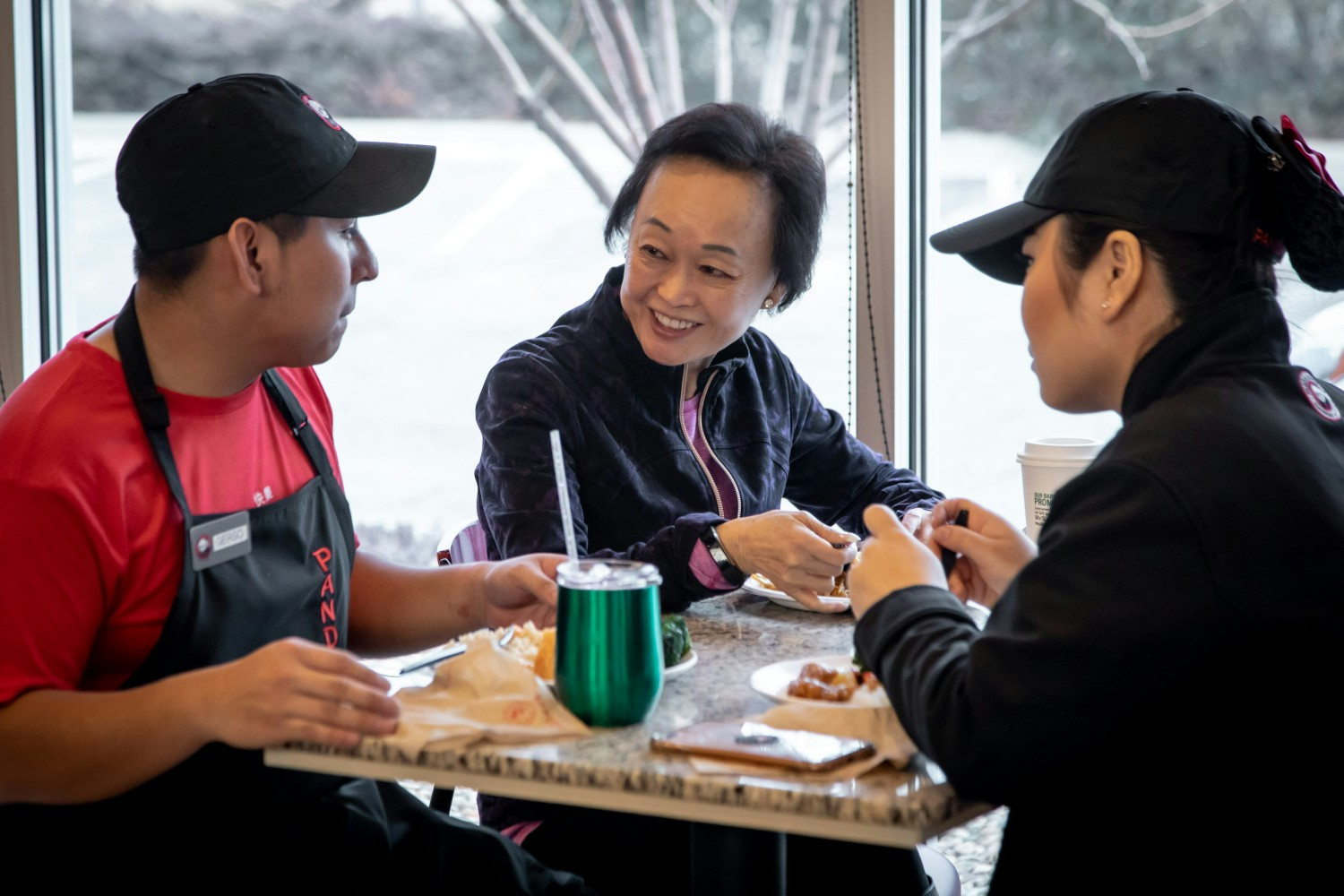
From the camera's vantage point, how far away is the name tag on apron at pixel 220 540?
1.39 meters

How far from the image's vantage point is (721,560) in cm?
173

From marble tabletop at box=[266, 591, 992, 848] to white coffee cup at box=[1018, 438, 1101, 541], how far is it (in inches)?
43.0

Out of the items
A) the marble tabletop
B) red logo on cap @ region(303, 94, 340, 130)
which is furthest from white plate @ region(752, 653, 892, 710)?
red logo on cap @ region(303, 94, 340, 130)

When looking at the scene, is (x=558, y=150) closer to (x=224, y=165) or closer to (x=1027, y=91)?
(x=1027, y=91)

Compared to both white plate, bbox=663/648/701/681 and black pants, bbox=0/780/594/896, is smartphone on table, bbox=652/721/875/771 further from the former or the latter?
black pants, bbox=0/780/594/896

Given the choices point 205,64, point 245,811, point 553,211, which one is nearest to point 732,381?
point 245,811

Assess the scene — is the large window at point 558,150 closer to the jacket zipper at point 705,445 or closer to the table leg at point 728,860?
the jacket zipper at point 705,445

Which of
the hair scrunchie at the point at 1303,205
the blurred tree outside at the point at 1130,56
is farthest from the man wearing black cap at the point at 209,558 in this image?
the blurred tree outside at the point at 1130,56

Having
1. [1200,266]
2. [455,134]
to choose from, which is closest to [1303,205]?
[1200,266]

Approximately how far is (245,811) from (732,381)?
1.17 metres

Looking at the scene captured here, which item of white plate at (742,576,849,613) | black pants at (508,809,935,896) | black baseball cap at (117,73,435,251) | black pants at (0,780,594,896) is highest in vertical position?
black baseball cap at (117,73,435,251)

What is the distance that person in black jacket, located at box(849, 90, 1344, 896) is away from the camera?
3.43 ft

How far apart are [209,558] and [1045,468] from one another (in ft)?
4.75

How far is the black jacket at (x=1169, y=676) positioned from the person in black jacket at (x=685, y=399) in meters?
0.63
